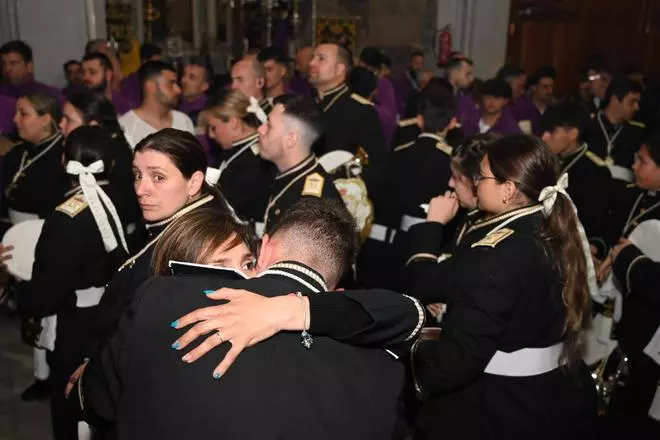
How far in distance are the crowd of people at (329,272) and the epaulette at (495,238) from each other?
0.02 m

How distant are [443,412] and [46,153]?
8.83 ft

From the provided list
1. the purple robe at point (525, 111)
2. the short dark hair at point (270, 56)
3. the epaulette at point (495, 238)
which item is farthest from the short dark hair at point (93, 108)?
the purple robe at point (525, 111)

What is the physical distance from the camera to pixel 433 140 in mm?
3953

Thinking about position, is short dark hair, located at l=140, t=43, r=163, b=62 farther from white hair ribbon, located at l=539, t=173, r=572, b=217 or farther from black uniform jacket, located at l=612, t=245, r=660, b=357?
white hair ribbon, located at l=539, t=173, r=572, b=217

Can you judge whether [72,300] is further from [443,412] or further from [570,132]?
[570,132]

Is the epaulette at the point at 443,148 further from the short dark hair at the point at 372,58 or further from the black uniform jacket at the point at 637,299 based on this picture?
the short dark hair at the point at 372,58

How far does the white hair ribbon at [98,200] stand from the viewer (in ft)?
8.22

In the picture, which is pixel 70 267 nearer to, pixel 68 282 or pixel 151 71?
pixel 68 282

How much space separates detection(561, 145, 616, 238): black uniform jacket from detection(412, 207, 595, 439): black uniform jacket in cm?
188

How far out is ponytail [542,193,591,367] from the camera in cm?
214

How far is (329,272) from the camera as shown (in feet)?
4.83

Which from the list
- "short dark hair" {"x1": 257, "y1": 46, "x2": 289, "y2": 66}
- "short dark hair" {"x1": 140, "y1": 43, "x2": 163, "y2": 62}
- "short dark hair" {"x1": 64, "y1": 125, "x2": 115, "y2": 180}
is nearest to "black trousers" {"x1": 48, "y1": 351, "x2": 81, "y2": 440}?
"short dark hair" {"x1": 64, "y1": 125, "x2": 115, "y2": 180}

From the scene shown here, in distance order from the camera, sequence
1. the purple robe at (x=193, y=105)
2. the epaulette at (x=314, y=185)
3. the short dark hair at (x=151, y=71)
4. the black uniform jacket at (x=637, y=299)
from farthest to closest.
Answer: the purple robe at (x=193, y=105), the short dark hair at (x=151, y=71), the epaulette at (x=314, y=185), the black uniform jacket at (x=637, y=299)

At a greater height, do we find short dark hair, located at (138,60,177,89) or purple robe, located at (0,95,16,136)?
short dark hair, located at (138,60,177,89)
